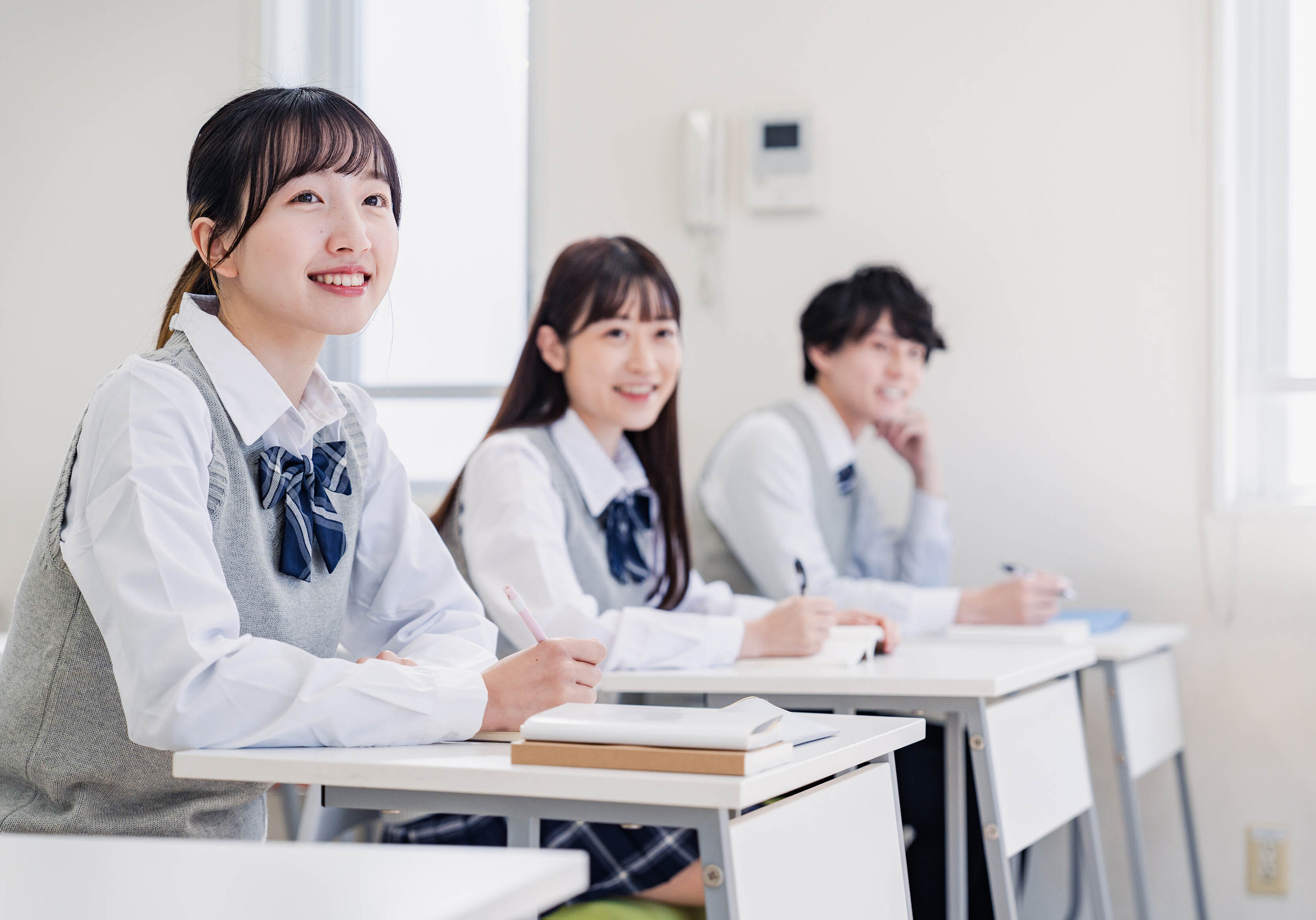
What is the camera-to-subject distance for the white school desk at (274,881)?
632 millimetres

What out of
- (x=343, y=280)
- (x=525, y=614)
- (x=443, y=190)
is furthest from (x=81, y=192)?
(x=525, y=614)

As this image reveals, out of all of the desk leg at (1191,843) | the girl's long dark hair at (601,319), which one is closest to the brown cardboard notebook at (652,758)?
the girl's long dark hair at (601,319)

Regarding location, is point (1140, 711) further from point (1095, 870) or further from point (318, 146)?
point (318, 146)

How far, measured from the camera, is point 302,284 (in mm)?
1317

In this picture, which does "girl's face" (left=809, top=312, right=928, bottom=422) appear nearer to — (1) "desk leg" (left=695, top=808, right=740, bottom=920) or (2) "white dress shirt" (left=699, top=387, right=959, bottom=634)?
(2) "white dress shirt" (left=699, top=387, right=959, bottom=634)

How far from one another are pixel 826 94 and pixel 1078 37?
0.57 meters

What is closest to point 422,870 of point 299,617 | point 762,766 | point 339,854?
point 339,854

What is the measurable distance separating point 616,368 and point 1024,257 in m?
1.30

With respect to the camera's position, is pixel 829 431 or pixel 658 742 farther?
pixel 829 431

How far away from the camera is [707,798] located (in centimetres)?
94

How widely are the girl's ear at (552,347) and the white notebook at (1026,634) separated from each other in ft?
2.78

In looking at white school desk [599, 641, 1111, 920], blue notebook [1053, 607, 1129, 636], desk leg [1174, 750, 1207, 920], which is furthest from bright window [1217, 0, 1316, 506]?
white school desk [599, 641, 1111, 920]

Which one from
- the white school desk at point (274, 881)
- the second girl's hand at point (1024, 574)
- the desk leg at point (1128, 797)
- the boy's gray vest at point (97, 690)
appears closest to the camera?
the white school desk at point (274, 881)

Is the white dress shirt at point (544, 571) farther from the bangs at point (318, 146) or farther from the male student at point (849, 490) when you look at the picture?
the bangs at point (318, 146)
